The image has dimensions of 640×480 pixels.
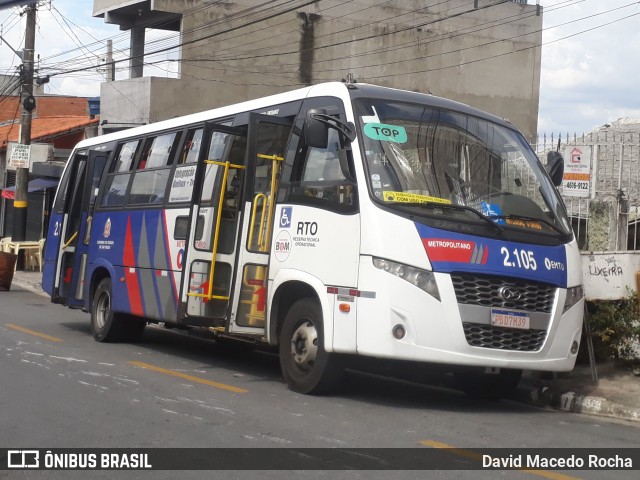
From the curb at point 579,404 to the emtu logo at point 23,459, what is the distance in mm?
5436

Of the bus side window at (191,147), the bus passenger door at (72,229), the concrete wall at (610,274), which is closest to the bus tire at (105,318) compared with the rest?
the bus passenger door at (72,229)

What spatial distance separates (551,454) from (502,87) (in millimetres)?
32649

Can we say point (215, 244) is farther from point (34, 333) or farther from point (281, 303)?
point (34, 333)

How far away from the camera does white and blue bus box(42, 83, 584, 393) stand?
8.59m

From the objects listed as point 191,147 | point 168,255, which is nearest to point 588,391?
point 168,255

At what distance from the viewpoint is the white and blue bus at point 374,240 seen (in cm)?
859

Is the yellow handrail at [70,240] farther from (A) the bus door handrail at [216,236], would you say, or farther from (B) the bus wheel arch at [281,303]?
(B) the bus wheel arch at [281,303]

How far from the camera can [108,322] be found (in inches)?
538

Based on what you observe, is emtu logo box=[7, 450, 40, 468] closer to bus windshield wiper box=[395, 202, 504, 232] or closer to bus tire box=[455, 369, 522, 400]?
A: bus windshield wiper box=[395, 202, 504, 232]

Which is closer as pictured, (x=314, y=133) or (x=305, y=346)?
(x=314, y=133)

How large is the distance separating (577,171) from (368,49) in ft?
80.0

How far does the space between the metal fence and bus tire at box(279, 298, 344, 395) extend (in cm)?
546

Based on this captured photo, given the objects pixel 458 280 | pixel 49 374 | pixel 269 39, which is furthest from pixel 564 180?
pixel 269 39

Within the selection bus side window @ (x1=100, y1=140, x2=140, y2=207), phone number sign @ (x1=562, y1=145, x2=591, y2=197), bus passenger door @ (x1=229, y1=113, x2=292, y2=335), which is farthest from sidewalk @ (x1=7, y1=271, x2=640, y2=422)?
bus side window @ (x1=100, y1=140, x2=140, y2=207)
